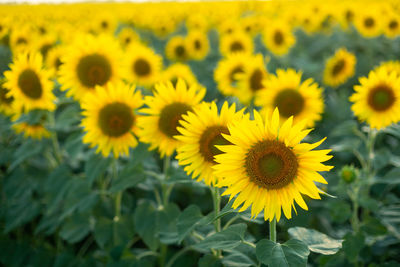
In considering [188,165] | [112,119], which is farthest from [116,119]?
[188,165]

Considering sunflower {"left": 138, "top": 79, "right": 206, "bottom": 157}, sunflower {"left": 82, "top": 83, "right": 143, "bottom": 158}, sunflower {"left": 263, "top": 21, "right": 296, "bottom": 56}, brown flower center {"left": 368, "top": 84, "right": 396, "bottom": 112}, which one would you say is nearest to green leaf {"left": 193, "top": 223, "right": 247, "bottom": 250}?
sunflower {"left": 138, "top": 79, "right": 206, "bottom": 157}

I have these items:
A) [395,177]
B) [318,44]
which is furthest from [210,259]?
[318,44]

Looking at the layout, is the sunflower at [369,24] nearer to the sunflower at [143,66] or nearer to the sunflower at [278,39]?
the sunflower at [278,39]

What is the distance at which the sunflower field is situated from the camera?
1.60 metres

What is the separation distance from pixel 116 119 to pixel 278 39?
3.96m

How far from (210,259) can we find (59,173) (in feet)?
5.06

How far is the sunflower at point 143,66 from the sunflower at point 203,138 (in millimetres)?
2489

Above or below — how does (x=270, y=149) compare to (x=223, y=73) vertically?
below

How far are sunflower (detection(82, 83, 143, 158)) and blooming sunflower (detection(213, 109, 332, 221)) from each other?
1.09 m

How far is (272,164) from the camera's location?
1563 millimetres

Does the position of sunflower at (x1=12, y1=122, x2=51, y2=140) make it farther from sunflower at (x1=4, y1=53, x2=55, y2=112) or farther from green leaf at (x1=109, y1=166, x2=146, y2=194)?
green leaf at (x1=109, y1=166, x2=146, y2=194)

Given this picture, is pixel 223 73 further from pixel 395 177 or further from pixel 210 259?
pixel 210 259

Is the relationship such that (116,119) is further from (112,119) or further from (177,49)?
(177,49)

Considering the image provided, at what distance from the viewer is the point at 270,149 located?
5.18 ft
